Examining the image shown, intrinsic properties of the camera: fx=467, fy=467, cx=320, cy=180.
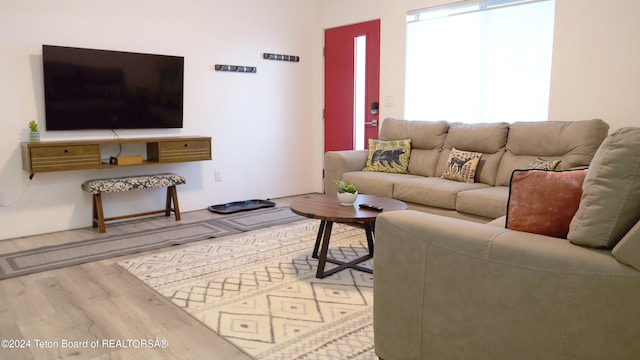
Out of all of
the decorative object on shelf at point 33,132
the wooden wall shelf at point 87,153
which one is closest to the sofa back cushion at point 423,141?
the wooden wall shelf at point 87,153

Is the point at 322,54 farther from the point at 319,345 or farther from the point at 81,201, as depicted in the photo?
the point at 319,345

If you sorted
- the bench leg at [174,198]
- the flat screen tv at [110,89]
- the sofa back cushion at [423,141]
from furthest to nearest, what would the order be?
the bench leg at [174,198] < the sofa back cushion at [423,141] < the flat screen tv at [110,89]

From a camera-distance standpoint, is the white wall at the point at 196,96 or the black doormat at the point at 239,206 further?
the black doormat at the point at 239,206

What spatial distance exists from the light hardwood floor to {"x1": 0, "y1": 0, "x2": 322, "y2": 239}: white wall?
4.15 ft

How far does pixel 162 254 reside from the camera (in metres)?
3.49

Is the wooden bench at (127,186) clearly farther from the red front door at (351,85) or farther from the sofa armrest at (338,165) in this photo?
the red front door at (351,85)

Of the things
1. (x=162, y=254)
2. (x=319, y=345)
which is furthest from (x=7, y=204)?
(x=319, y=345)

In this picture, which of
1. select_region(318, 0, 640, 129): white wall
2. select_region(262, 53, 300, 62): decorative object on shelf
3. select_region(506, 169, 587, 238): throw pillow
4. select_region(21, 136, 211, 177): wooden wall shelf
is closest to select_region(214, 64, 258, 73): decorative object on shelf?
select_region(262, 53, 300, 62): decorative object on shelf

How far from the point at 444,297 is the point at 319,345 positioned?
0.74 meters

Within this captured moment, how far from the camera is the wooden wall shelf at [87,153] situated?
3.70 meters

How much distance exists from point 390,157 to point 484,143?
2.93ft

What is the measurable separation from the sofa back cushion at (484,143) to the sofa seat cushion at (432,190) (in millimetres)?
144

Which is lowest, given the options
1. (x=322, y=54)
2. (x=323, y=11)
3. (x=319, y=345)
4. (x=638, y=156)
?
(x=319, y=345)

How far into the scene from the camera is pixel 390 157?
4.55m
